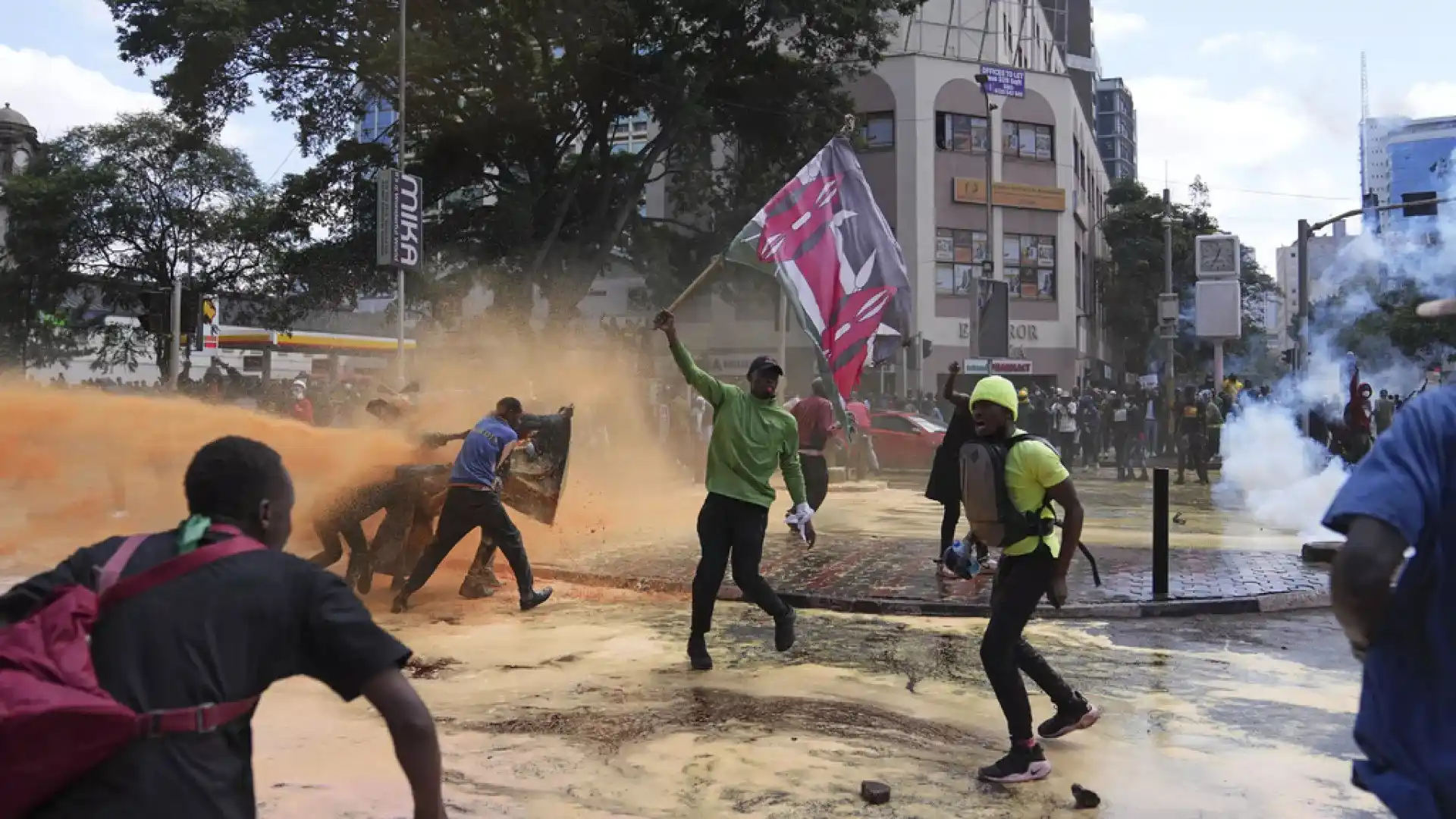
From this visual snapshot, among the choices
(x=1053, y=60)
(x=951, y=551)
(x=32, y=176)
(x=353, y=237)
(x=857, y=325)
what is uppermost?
(x=1053, y=60)

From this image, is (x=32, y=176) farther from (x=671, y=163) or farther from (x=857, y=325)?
(x=857, y=325)

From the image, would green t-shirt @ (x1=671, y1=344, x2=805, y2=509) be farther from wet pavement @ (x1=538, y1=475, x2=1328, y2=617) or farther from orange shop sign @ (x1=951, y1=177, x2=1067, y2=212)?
orange shop sign @ (x1=951, y1=177, x2=1067, y2=212)

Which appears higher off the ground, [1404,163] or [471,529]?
[1404,163]

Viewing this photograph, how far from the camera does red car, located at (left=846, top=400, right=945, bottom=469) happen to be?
78.1 ft

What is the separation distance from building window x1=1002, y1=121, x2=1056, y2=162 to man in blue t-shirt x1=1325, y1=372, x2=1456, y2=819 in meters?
38.9

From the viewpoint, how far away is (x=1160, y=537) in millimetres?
9031

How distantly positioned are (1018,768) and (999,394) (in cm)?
160

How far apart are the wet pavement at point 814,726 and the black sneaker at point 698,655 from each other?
10 cm

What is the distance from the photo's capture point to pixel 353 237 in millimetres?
26141

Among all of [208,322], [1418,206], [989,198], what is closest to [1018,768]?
[208,322]

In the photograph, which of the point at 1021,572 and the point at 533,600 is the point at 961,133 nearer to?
the point at 533,600

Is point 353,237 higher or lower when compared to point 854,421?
higher

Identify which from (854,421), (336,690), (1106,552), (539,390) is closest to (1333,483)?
(1106,552)

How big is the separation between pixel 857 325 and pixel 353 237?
1833 centimetres
